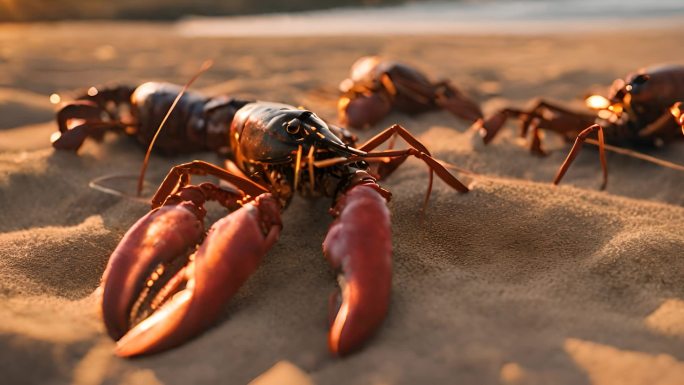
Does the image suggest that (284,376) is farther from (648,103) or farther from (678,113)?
(648,103)

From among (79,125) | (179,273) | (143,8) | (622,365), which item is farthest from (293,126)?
(143,8)

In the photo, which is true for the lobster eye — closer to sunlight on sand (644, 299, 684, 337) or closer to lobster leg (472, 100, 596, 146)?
sunlight on sand (644, 299, 684, 337)

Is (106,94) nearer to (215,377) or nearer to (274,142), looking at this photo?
(274,142)

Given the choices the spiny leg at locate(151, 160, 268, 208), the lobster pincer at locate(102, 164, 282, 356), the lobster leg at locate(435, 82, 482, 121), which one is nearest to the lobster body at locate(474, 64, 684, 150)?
the lobster leg at locate(435, 82, 482, 121)

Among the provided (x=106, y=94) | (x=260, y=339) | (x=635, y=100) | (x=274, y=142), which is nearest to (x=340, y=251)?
(x=260, y=339)

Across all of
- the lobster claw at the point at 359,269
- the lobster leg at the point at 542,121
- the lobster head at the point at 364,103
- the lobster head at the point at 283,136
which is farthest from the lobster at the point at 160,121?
the lobster leg at the point at 542,121
